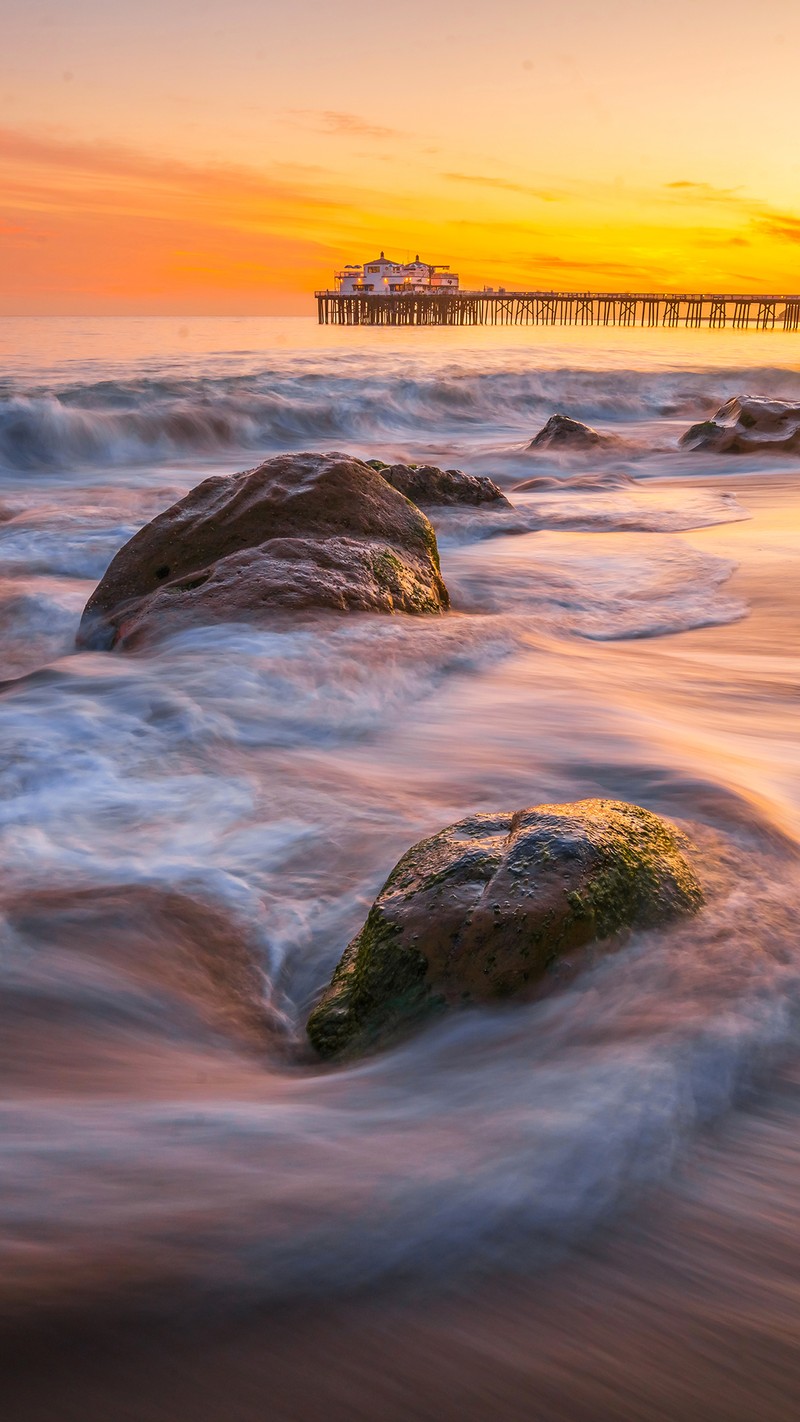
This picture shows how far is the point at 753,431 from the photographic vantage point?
50.5ft

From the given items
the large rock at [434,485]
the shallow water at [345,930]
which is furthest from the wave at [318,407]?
the shallow water at [345,930]

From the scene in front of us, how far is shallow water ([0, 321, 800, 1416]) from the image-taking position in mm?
1687

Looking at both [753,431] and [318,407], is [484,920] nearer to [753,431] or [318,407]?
[753,431]

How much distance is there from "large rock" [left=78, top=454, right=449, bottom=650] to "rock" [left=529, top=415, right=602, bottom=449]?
10.3 meters

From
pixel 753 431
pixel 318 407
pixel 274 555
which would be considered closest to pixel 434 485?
pixel 274 555

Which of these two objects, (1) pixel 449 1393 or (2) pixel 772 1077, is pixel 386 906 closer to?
(2) pixel 772 1077

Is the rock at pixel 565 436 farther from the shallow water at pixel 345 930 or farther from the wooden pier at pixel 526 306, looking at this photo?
the wooden pier at pixel 526 306

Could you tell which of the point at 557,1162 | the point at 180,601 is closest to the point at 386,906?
the point at 557,1162

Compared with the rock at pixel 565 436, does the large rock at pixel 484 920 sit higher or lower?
lower

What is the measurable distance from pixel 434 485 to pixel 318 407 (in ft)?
36.5

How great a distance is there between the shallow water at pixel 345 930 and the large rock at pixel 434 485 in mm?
2045

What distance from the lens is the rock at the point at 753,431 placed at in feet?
49.2

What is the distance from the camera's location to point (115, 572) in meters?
5.96

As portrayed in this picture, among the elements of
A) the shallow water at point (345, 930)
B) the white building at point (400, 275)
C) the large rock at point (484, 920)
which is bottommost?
the shallow water at point (345, 930)
